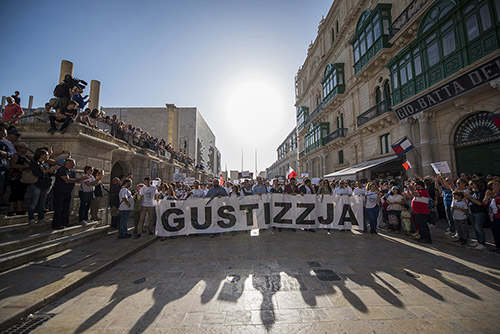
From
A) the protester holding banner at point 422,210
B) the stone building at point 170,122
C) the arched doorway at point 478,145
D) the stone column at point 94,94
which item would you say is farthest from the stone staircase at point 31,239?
the stone building at point 170,122

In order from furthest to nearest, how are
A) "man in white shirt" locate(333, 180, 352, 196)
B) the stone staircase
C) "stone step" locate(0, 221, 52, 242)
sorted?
"man in white shirt" locate(333, 180, 352, 196) < "stone step" locate(0, 221, 52, 242) < the stone staircase

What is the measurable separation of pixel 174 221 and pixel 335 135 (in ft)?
62.4

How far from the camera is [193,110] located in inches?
1438

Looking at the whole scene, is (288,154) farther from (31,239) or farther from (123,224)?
(31,239)

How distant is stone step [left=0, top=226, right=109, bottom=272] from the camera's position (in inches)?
150

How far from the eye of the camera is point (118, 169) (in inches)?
505

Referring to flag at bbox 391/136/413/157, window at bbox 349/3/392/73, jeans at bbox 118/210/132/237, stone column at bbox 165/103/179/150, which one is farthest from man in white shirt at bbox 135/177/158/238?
stone column at bbox 165/103/179/150

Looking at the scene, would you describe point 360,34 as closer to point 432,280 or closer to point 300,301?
point 432,280

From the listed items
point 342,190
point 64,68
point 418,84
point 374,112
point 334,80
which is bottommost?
point 342,190

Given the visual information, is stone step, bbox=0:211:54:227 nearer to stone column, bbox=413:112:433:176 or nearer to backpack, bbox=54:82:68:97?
backpack, bbox=54:82:68:97

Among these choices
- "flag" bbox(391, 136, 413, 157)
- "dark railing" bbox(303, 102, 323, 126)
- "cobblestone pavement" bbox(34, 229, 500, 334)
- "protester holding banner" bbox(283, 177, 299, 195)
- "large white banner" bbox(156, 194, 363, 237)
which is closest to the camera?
"cobblestone pavement" bbox(34, 229, 500, 334)

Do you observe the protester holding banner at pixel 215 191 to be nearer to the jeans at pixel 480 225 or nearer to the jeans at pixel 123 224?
the jeans at pixel 123 224

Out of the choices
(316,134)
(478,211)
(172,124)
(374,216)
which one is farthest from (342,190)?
(172,124)

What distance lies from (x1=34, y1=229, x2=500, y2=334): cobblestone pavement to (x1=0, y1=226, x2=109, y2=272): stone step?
63.8 inches
